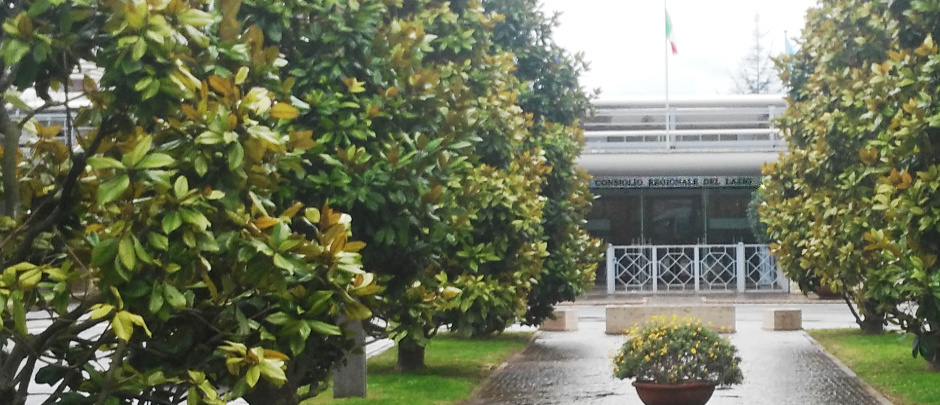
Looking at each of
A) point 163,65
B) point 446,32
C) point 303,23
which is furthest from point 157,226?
point 446,32

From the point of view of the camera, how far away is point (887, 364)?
1750 cm

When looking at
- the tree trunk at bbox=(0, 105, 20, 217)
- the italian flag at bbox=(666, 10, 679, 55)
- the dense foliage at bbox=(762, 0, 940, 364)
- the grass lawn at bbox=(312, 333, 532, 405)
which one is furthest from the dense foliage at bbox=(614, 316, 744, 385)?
the italian flag at bbox=(666, 10, 679, 55)

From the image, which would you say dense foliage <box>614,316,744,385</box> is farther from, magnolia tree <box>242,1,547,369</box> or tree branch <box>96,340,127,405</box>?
tree branch <box>96,340,127,405</box>

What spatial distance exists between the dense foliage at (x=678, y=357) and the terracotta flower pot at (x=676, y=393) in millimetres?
87

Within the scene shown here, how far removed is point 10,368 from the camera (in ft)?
19.7

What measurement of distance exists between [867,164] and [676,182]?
26.1m

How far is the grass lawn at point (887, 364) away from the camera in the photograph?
46.6ft

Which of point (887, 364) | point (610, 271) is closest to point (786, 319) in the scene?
point (887, 364)

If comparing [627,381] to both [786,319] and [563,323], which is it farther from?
[563,323]

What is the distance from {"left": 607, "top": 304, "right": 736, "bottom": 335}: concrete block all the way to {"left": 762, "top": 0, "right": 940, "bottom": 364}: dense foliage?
3.56 metres

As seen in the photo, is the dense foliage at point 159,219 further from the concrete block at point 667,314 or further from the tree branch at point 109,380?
the concrete block at point 667,314

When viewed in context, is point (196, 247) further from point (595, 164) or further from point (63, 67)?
point (595, 164)

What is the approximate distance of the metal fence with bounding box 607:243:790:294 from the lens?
40.7 meters

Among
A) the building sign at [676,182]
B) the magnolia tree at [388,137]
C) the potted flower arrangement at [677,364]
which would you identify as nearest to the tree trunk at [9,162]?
the magnolia tree at [388,137]
